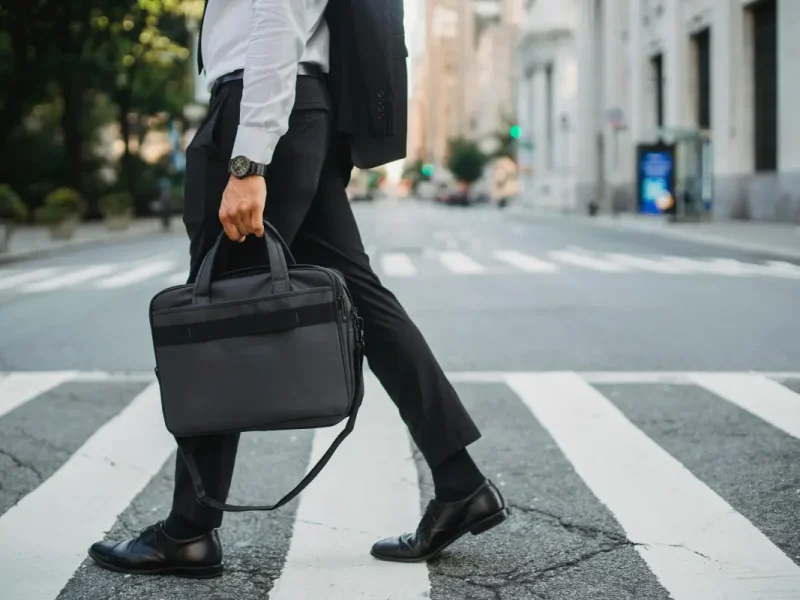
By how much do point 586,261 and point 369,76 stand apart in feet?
49.9

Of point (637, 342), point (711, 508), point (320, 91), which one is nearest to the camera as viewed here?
point (320, 91)

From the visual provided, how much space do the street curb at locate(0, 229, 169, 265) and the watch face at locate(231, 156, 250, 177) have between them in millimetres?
18551

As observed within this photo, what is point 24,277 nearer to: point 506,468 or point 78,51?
point 506,468

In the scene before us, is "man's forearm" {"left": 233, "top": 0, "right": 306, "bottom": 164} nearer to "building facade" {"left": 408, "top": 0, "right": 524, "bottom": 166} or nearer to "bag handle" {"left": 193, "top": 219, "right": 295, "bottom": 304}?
"bag handle" {"left": 193, "top": 219, "right": 295, "bottom": 304}

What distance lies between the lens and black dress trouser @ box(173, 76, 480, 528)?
114 inches

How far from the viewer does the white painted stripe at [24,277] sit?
49.2 feet

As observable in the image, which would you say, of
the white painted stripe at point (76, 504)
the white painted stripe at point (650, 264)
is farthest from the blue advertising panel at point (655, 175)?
the white painted stripe at point (76, 504)

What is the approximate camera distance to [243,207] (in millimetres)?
2730

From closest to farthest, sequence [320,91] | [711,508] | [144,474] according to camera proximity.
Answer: [320,91], [711,508], [144,474]

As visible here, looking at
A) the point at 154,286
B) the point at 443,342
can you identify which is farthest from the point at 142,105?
the point at 443,342

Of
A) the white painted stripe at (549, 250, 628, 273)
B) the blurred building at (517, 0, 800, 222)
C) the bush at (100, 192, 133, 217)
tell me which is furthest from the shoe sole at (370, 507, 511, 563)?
the bush at (100, 192, 133, 217)

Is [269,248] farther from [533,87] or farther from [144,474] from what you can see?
[533,87]

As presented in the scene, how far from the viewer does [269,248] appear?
9.03 ft

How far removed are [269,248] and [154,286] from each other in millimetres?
11882
